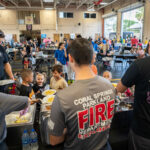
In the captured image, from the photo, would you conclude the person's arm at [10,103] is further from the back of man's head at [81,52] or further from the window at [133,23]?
the window at [133,23]

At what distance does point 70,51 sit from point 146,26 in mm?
12340

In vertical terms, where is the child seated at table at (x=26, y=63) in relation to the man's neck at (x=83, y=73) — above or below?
below

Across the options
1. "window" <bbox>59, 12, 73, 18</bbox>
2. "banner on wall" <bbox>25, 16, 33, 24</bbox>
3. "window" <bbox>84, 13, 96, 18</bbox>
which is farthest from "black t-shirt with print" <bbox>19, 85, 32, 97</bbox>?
"window" <bbox>84, 13, 96, 18</bbox>

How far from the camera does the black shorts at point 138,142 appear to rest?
4.14 ft

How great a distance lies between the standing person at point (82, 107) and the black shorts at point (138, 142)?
428 millimetres

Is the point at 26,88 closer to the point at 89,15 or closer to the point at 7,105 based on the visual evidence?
the point at 7,105

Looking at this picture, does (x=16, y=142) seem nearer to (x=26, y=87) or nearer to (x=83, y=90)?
(x=26, y=87)

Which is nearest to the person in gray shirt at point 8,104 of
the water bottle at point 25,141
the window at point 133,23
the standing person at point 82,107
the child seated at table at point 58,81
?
the standing person at point 82,107

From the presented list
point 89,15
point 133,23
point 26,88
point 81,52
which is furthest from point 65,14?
point 81,52

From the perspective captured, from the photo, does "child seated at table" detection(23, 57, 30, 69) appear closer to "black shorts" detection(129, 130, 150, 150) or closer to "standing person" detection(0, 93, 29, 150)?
"standing person" detection(0, 93, 29, 150)

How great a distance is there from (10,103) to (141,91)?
104 centimetres

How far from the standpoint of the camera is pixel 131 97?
2236 millimetres

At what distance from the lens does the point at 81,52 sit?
3.09 ft

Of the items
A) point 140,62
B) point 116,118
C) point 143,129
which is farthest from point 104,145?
point 116,118
